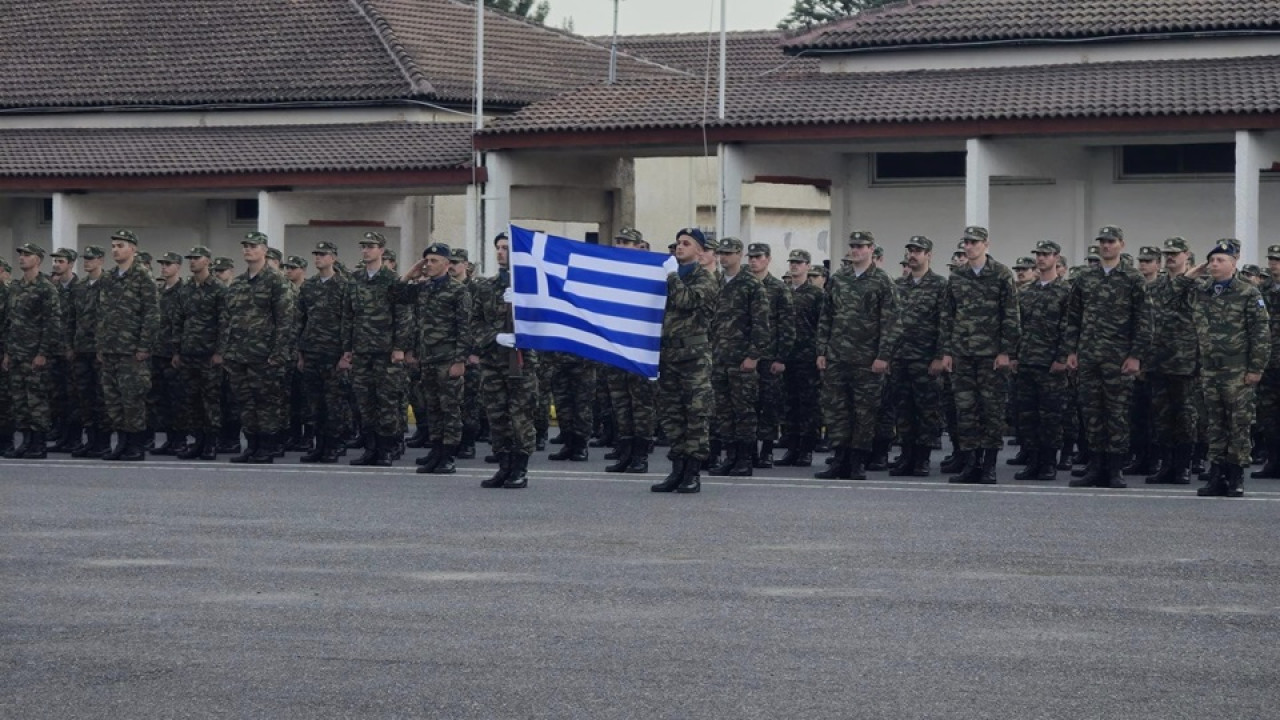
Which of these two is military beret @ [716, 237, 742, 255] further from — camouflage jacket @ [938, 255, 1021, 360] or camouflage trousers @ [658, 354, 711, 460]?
camouflage trousers @ [658, 354, 711, 460]

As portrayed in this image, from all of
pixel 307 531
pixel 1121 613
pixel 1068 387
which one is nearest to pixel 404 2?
pixel 1068 387

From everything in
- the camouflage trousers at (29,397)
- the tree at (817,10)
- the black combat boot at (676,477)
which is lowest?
the black combat boot at (676,477)

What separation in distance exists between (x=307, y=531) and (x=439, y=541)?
98 cm

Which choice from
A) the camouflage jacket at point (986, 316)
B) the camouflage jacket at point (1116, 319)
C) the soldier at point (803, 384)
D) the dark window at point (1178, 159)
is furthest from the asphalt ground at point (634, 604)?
the dark window at point (1178, 159)

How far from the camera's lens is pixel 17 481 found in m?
17.0

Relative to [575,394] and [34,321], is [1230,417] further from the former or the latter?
[34,321]

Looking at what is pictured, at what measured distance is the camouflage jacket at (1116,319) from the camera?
665 inches

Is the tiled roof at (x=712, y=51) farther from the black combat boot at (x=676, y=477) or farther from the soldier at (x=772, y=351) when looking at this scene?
the black combat boot at (x=676, y=477)

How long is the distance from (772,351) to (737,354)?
593 millimetres

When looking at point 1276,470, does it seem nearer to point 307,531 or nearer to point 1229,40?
point 307,531

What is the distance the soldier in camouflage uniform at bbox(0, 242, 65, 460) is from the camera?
20094 millimetres

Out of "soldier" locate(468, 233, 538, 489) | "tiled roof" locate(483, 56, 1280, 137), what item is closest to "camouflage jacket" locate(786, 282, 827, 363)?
"soldier" locate(468, 233, 538, 489)

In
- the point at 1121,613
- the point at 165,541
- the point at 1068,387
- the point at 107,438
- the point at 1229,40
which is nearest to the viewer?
the point at 1121,613

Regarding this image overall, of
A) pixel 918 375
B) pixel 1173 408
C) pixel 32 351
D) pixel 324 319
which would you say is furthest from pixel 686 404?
pixel 32 351
